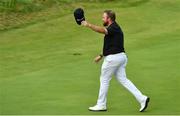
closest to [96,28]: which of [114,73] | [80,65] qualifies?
[114,73]

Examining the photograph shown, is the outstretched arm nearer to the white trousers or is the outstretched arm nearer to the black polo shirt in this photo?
the black polo shirt

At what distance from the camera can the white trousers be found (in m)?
10.1

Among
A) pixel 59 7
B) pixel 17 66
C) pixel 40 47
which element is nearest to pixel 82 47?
pixel 40 47

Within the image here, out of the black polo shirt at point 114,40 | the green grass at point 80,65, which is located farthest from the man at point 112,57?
the green grass at point 80,65

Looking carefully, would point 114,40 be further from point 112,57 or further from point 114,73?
point 114,73

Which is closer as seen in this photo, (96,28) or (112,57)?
(96,28)

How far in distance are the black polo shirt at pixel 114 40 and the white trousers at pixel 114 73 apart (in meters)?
0.10

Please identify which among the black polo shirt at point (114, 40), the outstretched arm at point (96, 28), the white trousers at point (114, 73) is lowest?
the white trousers at point (114, 73)

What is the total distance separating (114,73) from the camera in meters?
10.3

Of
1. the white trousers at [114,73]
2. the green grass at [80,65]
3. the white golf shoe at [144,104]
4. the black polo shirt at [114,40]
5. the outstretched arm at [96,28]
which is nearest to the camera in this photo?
the outstretched arm at [96,28]

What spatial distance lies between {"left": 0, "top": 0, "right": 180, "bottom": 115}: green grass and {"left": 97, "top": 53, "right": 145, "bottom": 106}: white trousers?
316mm

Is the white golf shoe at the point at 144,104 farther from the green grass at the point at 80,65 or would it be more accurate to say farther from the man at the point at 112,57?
the green grass at the point at 80,65

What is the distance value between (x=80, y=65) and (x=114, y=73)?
14.6ft

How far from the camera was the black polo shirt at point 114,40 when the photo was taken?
9984 mm
